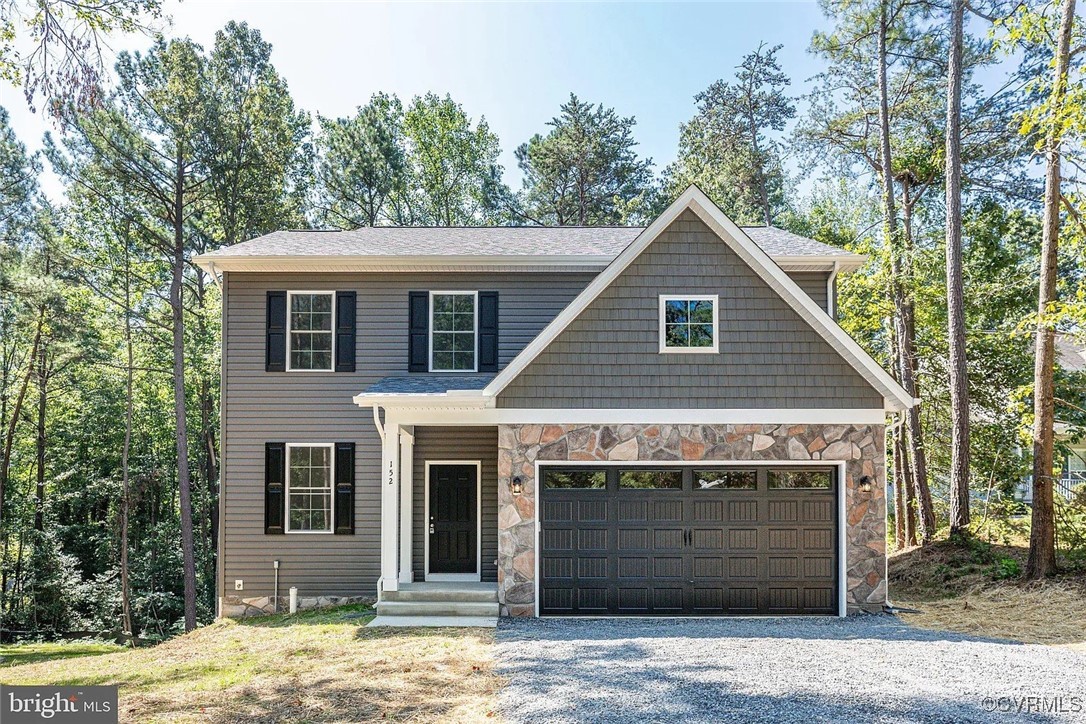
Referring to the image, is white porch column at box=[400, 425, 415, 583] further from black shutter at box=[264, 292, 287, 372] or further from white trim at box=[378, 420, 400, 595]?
black shutter at box=[264, 292, 287, 372]

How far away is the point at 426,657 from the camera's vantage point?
696 centimetres

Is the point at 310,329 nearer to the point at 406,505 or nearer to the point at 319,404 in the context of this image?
the point at 319,404

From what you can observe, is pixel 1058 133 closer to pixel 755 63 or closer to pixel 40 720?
pixel 40 720

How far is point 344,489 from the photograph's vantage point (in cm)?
1087

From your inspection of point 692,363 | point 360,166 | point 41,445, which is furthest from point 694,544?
point 41,445

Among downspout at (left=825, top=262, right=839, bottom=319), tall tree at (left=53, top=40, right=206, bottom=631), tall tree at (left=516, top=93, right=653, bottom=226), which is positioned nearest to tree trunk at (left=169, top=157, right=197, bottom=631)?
tall tree at (left=53, top=40, right=206, bottom=631)

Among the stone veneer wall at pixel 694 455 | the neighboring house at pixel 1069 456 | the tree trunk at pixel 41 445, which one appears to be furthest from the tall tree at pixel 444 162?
the neighboring house at pixel 1069 456

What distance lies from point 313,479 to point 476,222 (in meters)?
15.3

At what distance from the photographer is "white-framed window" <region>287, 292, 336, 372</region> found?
11133 mm

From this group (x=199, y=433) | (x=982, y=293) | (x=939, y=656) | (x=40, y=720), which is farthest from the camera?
(x=199, y=433)

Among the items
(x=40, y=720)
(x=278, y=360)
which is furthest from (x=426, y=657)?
(x=278, y=360)

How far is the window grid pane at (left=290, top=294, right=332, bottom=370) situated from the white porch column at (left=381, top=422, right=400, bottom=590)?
7.70ft

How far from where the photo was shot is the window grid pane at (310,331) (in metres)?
11.1

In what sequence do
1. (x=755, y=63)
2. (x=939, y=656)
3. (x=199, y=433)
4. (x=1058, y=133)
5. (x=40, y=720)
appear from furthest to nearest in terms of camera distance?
(x=755, y=63) < (x=199, y=433) < (x=1058, y=133) < (x=939, y=656) < (x=40, y=720)
